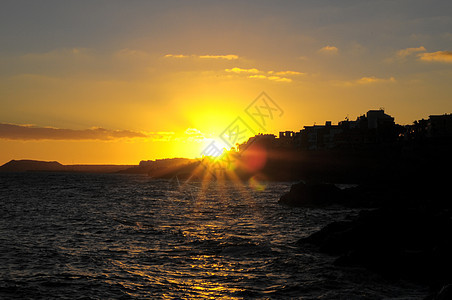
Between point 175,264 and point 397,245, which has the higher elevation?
point 397,245

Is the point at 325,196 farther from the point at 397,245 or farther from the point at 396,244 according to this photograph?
the point at 397,245

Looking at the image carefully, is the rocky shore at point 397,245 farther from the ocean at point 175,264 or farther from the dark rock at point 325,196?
the dark rock at point 325,196

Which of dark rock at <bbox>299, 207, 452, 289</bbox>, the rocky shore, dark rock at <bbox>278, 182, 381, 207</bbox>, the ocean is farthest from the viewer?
dark rock at <bbox>278, 182, 381, 207</bbox>

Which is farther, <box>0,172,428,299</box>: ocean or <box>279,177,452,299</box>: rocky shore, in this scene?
<box>279,177,452,299</box>: rocky shore

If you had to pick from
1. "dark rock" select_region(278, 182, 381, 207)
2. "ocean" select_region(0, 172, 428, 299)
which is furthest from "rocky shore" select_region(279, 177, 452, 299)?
"dark rock" select_region(278, 182, 381, 207)

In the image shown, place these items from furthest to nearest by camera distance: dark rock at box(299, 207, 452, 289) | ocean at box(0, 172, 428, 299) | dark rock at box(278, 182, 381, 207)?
1. dark rock at box(278, 182, 381, 207)
2. dark rock at box(299, 207, 452, 289)
3. ocean at box(0, 172, 428, 299)

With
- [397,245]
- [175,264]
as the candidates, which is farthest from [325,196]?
[175,264]

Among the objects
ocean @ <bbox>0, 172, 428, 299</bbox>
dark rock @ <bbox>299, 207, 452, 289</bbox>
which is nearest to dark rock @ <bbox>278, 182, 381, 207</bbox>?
ocean @ <bbox>0, 172, 428, 299</bbox>

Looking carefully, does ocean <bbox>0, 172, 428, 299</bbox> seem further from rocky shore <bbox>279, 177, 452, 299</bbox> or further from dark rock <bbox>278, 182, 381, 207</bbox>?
dark rock <bbox>278, 182, 381, 207</bbox>

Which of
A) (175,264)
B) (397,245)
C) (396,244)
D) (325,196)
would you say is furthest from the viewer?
(325,196)

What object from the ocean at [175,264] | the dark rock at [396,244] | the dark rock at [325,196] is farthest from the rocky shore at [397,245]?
the dark rock at [325,196]

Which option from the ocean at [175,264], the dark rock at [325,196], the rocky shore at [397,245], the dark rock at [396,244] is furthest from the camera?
the dark rock at [325,196]

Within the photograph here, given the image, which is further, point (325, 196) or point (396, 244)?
point (325, 196)

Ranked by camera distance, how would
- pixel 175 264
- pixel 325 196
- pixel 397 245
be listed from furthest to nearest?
1. pixel 325 196
2. pixel 397 245
3. pixel 175 264
